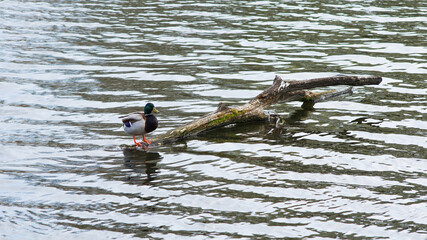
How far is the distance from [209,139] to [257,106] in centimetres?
134

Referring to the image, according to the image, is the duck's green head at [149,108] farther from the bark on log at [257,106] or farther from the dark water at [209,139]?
the dark water at [209,139]

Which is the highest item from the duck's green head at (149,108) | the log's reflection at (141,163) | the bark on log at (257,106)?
the duck's green head at (149,108)

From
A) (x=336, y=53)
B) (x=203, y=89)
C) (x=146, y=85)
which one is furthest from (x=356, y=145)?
(x=336, y=53)

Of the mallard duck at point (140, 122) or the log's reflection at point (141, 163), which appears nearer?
the log's reflection at point (141, 163)

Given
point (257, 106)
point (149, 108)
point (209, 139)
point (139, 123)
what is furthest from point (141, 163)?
point (257, 106)

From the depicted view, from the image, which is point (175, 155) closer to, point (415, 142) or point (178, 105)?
point (178, 105)

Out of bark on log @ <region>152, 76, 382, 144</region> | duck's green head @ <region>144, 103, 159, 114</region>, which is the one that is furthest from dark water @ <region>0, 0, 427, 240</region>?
duck's green head @ <region>144, 103, 159, 114</region>

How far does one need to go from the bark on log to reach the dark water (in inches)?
9.1

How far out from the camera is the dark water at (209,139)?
7.65 metres

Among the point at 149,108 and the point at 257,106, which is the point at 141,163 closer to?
the point at 149,108

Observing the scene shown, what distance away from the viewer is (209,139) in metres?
11.0

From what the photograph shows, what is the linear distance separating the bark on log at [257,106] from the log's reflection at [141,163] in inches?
18.1

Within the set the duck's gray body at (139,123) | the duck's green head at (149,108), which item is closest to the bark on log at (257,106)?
the duck's gray body at (139,123)

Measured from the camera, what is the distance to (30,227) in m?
7.42
